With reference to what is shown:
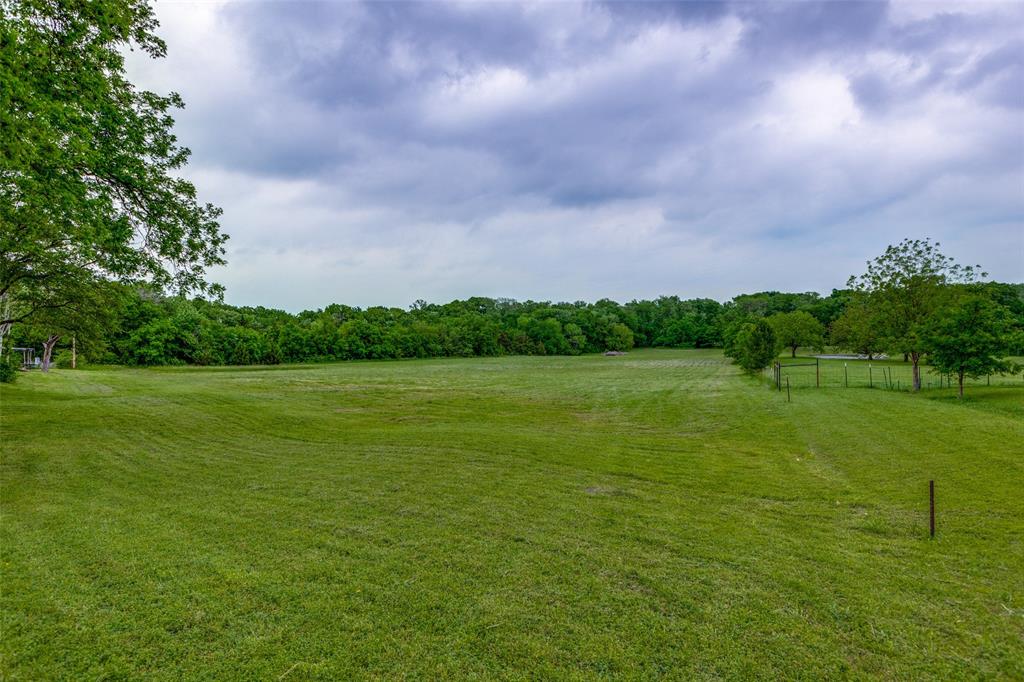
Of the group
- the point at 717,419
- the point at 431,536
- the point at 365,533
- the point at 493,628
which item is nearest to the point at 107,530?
the point at 365,533

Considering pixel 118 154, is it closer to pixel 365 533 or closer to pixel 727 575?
pixel 365 533

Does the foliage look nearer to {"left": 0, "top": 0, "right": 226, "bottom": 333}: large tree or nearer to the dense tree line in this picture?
{"left": 0, "top": 0, "right": 226, "bottom": 333}: large tree

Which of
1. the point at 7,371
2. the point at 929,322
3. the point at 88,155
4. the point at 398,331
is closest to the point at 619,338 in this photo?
the point at 398,331

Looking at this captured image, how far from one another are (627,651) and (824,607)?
248 centimetres

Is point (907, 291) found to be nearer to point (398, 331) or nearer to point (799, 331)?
point (799, 331)

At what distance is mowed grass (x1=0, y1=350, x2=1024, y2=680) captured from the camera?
4273 millimetres

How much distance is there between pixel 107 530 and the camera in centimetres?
679

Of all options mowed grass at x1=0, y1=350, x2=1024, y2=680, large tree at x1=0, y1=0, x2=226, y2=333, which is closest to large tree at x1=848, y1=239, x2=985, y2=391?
mowed grass at x1=0, y1=350, x2=1024, y2=680

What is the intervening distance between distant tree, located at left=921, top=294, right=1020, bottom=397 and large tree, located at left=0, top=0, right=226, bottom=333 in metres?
31.6

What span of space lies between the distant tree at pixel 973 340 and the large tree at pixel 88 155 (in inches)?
1243

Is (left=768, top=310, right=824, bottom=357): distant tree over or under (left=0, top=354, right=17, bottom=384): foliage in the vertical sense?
over

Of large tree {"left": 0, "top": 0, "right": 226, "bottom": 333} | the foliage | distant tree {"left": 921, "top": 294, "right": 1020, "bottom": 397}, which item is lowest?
the foliage

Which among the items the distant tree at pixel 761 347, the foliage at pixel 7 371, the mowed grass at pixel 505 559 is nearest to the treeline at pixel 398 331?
the foliage at pixel 7 371

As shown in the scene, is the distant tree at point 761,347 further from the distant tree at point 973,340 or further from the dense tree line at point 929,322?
the distant tree at point 973,340
